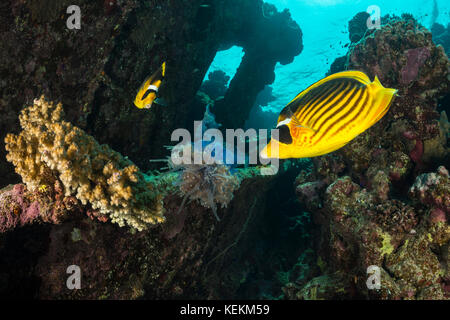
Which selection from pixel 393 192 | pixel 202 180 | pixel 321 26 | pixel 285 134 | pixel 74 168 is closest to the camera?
pixel 285 134

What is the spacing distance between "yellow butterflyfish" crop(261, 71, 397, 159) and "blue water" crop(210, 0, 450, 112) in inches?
801

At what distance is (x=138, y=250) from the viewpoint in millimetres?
2875

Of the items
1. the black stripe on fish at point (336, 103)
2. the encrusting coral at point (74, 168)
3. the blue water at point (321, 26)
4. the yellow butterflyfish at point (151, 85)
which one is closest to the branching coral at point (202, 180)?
the encrusting coral at point (74, 168)

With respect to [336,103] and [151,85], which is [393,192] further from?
[151,85]

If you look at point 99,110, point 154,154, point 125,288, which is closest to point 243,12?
point 154,154

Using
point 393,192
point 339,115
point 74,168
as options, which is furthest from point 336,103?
point 393,192

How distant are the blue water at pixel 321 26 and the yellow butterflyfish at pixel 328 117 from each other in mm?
20357

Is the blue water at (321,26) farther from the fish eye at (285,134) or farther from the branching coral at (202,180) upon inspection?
the fish eye at (285,134)

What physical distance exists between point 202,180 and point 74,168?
56.5 inches

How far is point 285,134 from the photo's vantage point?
121cm

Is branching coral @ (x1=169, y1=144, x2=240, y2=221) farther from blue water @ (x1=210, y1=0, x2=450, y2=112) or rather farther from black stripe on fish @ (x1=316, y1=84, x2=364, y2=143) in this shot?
blue water @ (x1=210, y1=0, x2=450, y2=112)

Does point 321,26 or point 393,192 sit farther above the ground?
point 321,26

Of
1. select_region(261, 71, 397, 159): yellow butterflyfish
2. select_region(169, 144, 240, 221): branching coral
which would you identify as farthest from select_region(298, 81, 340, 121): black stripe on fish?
select_region(169, 144, 240, 221): branching coral

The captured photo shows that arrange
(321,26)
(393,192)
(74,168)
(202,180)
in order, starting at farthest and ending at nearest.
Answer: (321,26) → (393,192) → (202,180) → (74,168)
